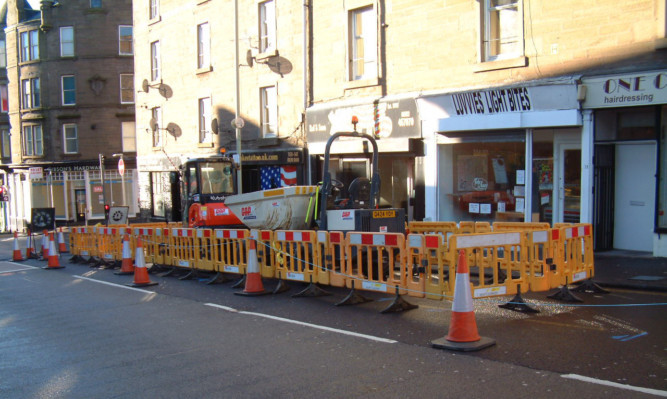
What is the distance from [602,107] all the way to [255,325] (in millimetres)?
9021

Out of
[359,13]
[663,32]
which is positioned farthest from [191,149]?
[663,32]

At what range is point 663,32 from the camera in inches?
485

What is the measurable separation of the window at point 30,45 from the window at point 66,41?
6.57 ft

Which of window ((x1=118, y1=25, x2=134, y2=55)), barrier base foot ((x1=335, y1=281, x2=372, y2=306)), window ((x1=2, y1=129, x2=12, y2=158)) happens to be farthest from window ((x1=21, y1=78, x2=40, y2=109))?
barrier base foot ((x1=335, y1=281, x2=372, y2=306))

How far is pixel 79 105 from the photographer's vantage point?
135ft

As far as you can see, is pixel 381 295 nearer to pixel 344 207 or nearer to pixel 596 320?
pixel 344 207

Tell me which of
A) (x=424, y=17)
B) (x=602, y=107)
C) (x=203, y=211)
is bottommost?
(x=203, y=211)

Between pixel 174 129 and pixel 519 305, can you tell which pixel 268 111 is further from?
pixel 519 305

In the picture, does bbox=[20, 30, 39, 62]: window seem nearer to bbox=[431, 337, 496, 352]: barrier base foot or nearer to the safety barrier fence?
the safety barrier fence

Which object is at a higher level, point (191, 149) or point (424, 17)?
point (424, 17)

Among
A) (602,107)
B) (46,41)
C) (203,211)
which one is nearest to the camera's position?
(602,107)

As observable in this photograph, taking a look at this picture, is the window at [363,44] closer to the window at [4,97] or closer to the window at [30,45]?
the window at [30,45]

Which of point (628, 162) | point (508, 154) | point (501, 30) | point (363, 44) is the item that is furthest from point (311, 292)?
point (363, 44)

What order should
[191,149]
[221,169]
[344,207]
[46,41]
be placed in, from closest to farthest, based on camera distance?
[344,207]
[221,169]
[191,149]
[46,41]
